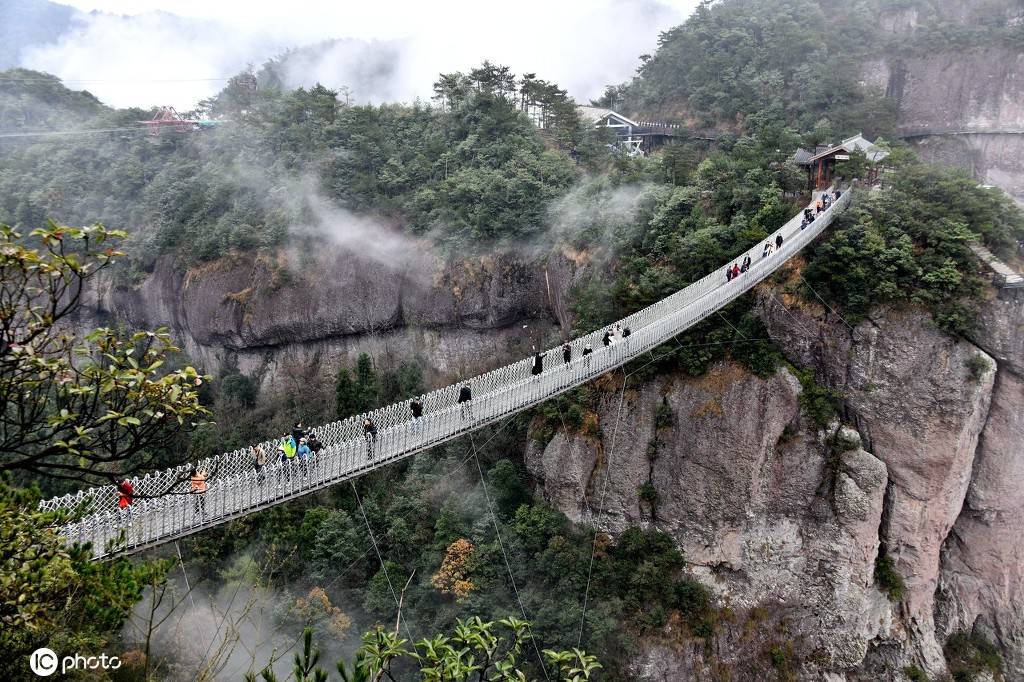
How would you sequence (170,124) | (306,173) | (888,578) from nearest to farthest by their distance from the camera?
(888,578)
(306,173)
(170,124)

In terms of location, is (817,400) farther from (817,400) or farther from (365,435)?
(365,435)

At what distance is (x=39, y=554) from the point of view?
5.11m

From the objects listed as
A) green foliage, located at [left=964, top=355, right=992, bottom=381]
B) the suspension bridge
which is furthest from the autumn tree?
green foliage, located at [left=964, top=355, right=992, bottom=381]

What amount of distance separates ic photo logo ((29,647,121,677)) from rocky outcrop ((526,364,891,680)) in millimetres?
11438

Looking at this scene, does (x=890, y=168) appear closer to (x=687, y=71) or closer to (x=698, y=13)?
(x=687, y=71)

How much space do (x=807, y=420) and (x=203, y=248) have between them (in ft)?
68.6

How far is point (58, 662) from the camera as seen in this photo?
20.0ft

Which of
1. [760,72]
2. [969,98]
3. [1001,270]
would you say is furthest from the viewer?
[760,72]

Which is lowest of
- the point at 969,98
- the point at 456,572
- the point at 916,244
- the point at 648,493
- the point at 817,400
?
the point at 456,572

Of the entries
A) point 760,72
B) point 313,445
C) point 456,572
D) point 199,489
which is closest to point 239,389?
point 456,572

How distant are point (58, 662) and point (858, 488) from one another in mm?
14944

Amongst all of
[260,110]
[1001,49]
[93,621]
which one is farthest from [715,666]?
[260,110]

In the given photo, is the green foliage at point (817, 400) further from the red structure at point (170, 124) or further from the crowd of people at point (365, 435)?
the red structure at point (170, 124)

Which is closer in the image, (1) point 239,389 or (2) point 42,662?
(2) point 42,662
